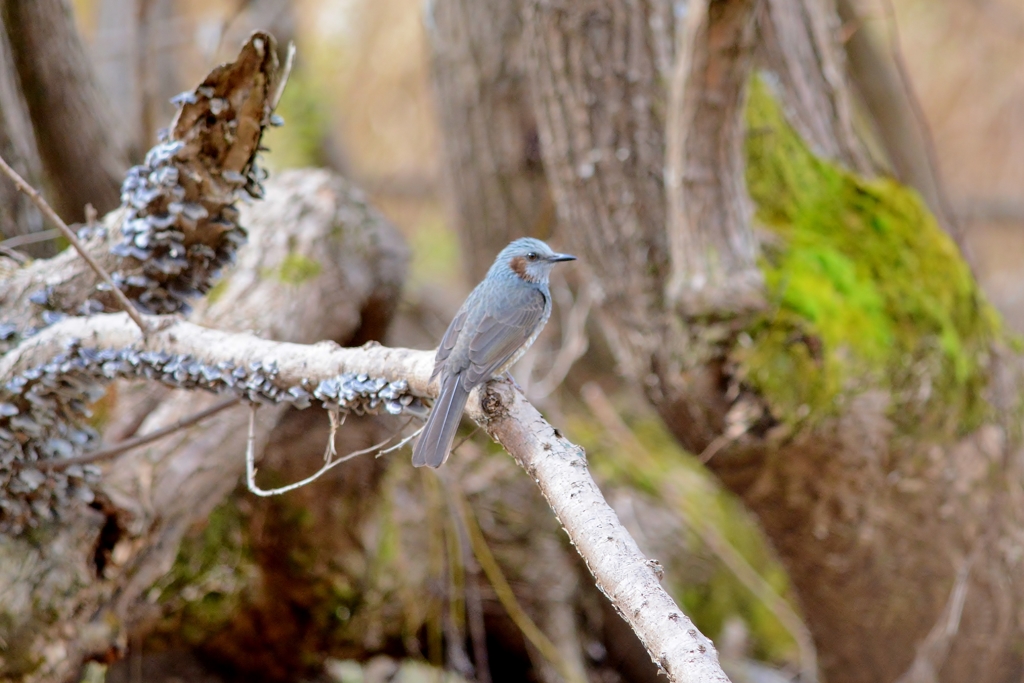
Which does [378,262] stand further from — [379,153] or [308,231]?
[379,153]

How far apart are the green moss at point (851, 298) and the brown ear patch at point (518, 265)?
81 cm

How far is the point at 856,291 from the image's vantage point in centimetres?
348

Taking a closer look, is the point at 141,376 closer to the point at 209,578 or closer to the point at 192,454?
the point at 192,454

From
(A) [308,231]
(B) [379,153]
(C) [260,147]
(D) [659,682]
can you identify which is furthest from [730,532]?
(B) [379,153]

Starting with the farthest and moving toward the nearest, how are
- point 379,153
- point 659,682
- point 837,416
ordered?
point 379,153, point 659,682, point 837,416

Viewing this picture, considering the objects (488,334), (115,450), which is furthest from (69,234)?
(488,334)

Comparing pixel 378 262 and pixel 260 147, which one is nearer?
pixel 260 147

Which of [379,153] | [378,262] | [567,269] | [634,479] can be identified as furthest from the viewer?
[379,153]

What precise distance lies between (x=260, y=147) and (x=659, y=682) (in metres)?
3.21

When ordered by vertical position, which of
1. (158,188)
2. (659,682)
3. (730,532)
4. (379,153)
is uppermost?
(158,188)

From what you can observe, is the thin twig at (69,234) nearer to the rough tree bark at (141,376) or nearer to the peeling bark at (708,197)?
the rough tree bark at (141,376)

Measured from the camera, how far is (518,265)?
3.23 meters

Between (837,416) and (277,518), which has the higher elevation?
(837,416)

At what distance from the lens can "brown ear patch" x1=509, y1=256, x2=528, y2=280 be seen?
321 cm
